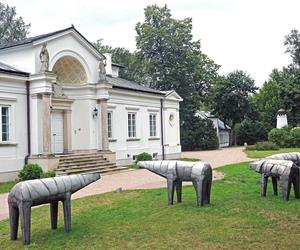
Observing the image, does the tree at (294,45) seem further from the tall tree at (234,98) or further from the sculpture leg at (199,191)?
the sculpture leg at (199,191)

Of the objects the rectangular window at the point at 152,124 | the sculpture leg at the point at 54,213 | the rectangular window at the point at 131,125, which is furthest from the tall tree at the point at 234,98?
the sculpture leg at the point at 54,213

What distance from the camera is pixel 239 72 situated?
184 ft

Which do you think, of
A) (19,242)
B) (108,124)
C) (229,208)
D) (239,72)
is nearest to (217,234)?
(229,208)

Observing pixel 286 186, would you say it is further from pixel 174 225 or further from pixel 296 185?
pixel 174 225

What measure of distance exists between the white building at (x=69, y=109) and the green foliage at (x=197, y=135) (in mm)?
13202

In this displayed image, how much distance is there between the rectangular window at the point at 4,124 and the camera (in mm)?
20500

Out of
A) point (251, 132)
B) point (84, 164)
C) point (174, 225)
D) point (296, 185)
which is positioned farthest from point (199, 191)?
point (251, 132)

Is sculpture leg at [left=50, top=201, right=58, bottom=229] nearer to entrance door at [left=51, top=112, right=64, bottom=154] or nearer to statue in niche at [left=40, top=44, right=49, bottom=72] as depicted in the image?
statue in niche at [left=40, top=44, right=49, bottom=72]

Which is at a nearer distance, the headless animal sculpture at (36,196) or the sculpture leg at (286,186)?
the headless animal sculpture at (36,196)

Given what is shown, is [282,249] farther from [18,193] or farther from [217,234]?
[18,193]

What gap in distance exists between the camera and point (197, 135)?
46938 mm

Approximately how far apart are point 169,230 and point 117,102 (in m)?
19.1

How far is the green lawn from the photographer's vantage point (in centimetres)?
772

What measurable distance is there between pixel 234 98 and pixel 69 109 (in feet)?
107
